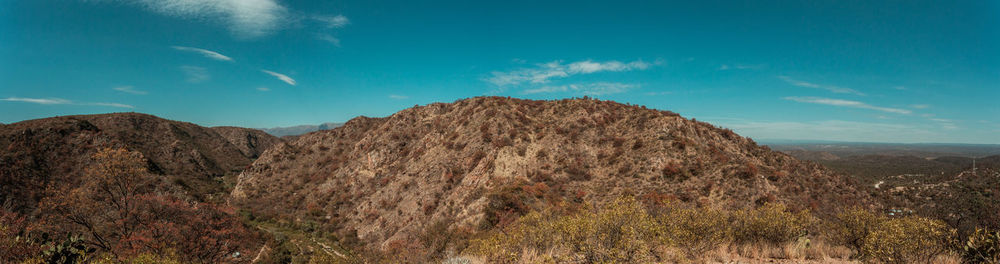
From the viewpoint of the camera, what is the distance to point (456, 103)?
48.8 m

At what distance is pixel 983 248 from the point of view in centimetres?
898

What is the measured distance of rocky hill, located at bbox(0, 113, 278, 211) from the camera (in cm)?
3778

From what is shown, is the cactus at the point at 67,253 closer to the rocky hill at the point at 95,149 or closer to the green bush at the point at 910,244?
the green bush at the point at 910,244

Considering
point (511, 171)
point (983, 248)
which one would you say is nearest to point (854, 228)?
point (983, 248)

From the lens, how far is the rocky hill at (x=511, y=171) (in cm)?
2459

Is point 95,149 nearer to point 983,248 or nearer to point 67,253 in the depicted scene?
point 67,253

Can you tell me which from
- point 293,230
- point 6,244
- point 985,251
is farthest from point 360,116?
point 985,251

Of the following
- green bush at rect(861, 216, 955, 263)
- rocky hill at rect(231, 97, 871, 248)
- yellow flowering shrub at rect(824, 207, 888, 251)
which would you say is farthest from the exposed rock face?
green bush at rect(861, 216, 955, 263)

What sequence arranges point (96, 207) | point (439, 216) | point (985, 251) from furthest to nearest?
point (439, 216) → point (96, 207) → point (985, 251)

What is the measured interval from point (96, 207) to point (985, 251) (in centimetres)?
4384

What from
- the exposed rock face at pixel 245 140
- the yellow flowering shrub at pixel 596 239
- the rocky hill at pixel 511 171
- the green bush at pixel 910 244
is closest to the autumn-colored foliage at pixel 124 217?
the rocky hill at pixel 511 171

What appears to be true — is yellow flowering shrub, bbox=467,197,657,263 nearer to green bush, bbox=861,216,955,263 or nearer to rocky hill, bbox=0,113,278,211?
green bush, bbox=861,216,955,263

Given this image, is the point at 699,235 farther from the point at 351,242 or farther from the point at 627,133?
the point at 351,242

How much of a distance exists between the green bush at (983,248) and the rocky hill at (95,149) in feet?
227
